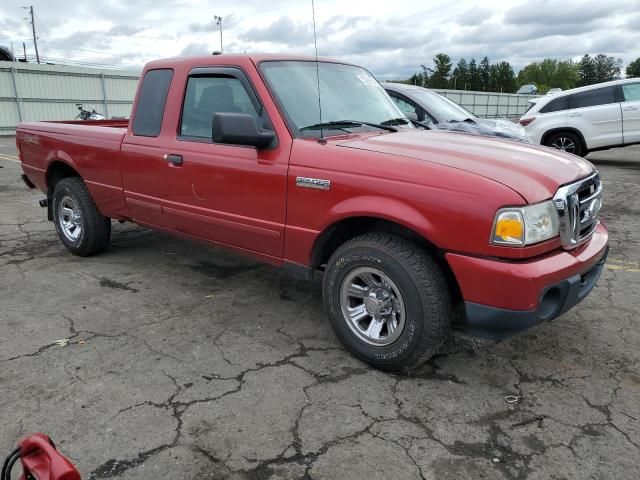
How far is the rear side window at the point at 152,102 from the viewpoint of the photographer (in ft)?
14.2

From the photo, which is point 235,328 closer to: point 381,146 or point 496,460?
point 381,146

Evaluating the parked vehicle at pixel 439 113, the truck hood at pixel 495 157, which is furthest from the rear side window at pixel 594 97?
the truck hood at pixel 495 157

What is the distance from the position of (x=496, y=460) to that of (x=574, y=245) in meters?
1.24

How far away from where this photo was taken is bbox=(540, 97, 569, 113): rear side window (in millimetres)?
11728

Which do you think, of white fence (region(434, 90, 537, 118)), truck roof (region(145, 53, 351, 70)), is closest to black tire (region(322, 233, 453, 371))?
truck roof (region(145, 53, 351, 70))

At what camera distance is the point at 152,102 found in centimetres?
443

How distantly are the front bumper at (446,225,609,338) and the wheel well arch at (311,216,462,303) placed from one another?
0.66 ft

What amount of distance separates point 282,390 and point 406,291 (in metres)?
0.90

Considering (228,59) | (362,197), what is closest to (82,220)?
(228,59)

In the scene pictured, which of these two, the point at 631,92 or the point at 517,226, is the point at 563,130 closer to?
the point at 631,92

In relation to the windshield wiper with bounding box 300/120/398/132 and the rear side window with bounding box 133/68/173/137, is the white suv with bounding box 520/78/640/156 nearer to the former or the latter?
the windshield wiper with bounding box 300/120/398/132

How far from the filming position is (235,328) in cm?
384

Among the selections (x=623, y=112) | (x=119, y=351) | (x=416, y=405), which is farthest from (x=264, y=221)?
(x=623, y=112)

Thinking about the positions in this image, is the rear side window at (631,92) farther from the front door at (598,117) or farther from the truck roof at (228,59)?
the truck roof at (228,59)
